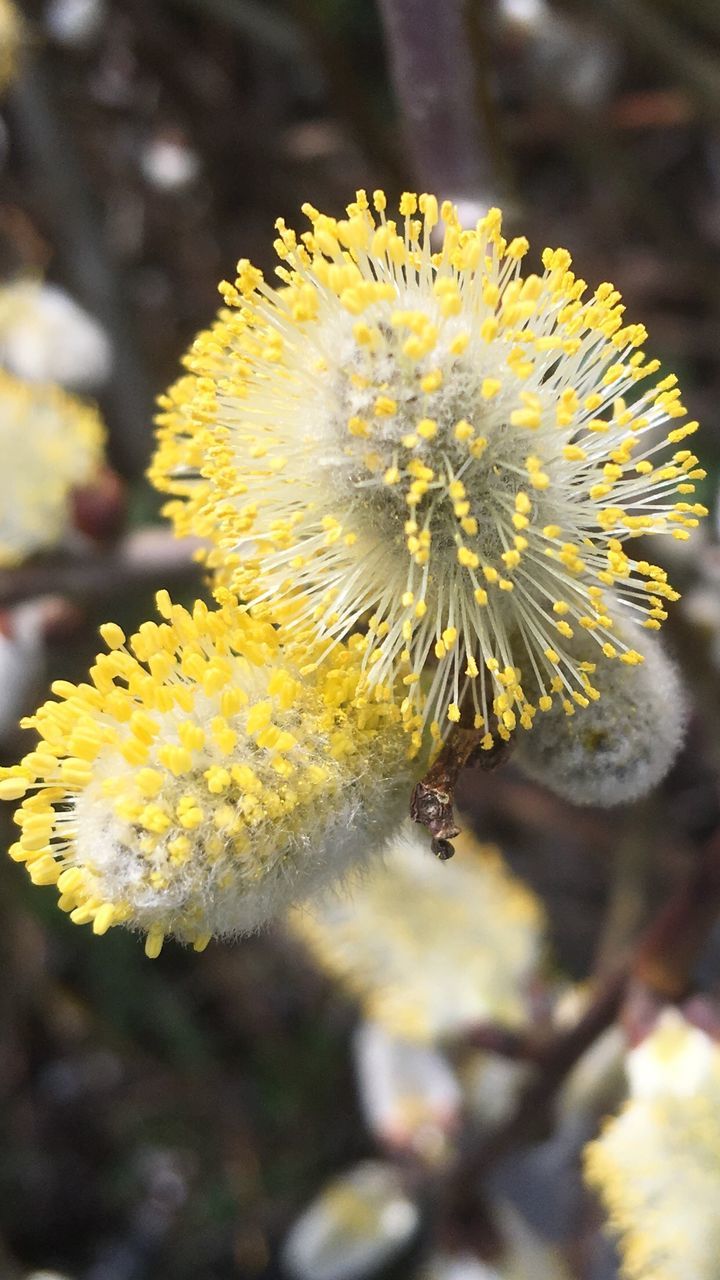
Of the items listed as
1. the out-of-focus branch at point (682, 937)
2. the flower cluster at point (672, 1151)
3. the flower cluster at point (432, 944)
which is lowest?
the flower cluster at point (672, 1151)

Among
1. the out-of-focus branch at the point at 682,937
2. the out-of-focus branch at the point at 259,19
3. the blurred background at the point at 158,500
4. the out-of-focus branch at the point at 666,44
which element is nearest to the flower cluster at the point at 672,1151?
the out-of-focus branch at the point at 682,937

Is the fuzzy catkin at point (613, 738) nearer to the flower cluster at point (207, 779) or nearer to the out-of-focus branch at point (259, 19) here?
the flower cluster at point (207, 779)

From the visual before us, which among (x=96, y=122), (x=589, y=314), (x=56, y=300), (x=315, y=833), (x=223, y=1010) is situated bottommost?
(x=223, y=1010)

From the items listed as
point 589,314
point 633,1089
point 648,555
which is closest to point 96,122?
point 648,555

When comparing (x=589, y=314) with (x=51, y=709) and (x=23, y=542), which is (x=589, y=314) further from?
(x=23, y=542)

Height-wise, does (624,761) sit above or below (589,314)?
below
